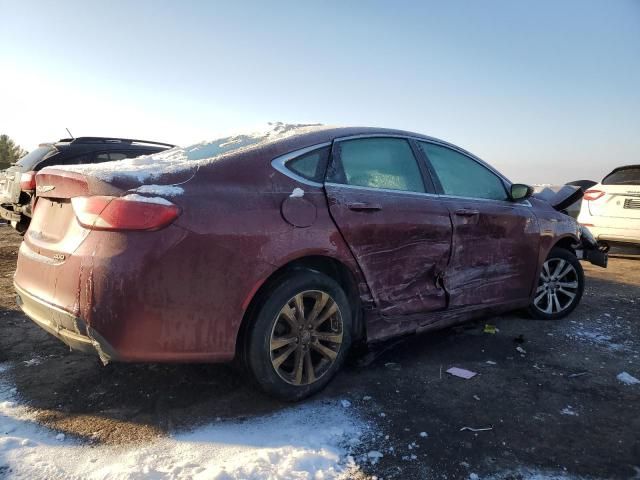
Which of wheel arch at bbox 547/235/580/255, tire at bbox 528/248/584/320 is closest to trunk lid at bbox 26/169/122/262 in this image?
tire at bbox 528/248/584/320

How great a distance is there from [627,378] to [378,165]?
2.20 m

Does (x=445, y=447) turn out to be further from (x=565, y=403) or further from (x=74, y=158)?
(x=74, y=158)

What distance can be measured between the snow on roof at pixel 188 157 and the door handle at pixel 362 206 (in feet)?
1.85

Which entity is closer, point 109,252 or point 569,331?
point 109,252

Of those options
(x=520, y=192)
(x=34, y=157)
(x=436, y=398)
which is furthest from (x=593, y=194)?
(x=34, y=157)

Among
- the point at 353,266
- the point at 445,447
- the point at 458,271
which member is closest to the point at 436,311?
the point at 458,271

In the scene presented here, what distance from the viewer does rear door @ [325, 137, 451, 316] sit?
3037mm

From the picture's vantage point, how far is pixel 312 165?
2.98 metres

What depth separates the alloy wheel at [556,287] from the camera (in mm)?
4691

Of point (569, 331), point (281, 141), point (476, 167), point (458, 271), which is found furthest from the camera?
point (569, 331)

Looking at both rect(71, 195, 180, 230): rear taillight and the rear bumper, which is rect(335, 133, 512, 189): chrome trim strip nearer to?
rect(71, 195, 180, 230): rear taillight

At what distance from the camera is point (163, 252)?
2354 millimetres

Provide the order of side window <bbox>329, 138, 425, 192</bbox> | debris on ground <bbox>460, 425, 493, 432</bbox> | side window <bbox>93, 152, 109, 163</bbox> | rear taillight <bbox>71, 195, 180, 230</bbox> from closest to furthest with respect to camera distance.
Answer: rear taillight <bbox>71, 195, 180, 230</bbox> < debris on ground <bbox>460, 425, 493, 432</bbox> < side window <bbox>329, 138, 425, 192</bbox> < side window <bbox>93, 152, 109, 163</bbox>

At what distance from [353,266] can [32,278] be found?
180 centimetres
